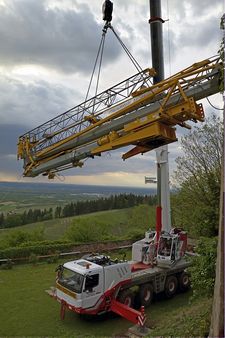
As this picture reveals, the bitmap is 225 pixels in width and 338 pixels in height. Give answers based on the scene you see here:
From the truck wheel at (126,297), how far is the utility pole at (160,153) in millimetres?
3065

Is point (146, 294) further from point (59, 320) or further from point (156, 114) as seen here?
point (156, 114)

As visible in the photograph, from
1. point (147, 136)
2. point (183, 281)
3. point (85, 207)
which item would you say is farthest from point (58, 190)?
point (147, 136)

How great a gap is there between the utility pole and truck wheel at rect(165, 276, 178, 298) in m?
1.93

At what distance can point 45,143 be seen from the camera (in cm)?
1327

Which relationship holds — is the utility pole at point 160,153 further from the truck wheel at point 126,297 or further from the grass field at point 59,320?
the grass field at point 59,320

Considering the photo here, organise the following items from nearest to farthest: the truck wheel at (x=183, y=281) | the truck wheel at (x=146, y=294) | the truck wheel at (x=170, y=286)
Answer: the truck wheel at (x=146, y=294), the truck wheel at (x=170, y=286), the truck wheel at (x=183, y=281)

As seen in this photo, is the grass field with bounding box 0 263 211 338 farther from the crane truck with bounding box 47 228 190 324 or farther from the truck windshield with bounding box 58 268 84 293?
the truck windshield with bounding box 58 268 84 293

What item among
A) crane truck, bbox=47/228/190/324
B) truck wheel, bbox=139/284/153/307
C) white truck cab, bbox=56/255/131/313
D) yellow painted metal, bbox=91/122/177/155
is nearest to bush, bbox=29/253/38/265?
crane truck, bbox=47/228/190/324

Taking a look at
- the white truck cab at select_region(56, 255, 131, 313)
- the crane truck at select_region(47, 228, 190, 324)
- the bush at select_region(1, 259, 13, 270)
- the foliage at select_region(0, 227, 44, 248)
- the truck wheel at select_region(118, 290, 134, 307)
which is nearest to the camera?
the white truck cab at select_region(56, 255, 131, 313)

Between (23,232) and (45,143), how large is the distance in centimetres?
1109

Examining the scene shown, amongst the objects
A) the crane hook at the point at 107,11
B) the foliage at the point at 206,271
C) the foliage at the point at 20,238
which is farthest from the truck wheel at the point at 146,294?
the foliage at the point at 20,238

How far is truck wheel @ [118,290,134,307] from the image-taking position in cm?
1164

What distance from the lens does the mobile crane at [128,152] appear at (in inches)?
381

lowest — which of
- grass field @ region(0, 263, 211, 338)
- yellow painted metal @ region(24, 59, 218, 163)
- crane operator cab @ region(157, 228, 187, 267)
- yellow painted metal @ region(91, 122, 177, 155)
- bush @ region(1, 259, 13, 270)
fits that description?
grass field @ region(0, 263, 211, 338)
